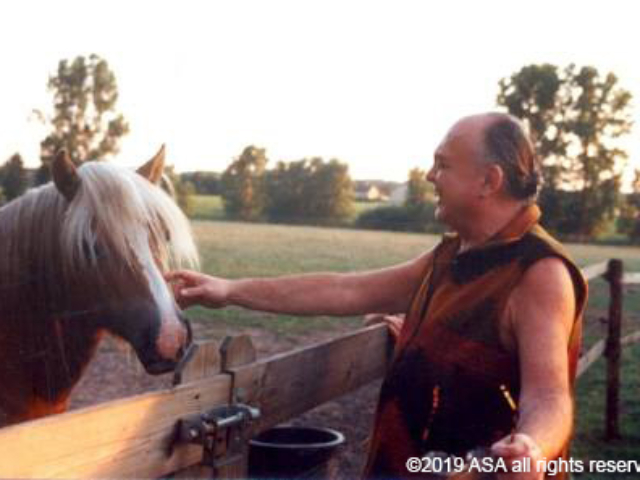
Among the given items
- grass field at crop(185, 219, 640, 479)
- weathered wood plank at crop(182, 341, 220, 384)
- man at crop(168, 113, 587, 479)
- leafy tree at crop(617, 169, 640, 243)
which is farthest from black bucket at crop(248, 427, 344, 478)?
leafy tree at crop(617, 169, 640, 243)

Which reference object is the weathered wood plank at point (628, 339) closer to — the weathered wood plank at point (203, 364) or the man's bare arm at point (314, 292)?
the man's bare arm at point (314, 292)

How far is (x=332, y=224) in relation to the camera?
77.1m

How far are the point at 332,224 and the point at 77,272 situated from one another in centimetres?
7414

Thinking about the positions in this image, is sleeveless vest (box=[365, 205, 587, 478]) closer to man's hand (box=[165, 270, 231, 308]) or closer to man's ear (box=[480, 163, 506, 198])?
man's ear (box=[480, 163, 506, 198])

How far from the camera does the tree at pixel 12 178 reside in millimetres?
44188

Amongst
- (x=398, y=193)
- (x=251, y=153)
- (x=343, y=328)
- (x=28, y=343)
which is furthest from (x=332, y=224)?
(x=28, y=343)

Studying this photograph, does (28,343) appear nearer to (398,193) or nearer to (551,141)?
(551,141)

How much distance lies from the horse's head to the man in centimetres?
95

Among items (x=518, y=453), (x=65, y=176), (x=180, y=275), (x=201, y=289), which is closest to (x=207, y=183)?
(x=65, y=176)

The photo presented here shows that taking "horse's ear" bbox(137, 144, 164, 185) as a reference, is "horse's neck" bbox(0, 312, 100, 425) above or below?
below

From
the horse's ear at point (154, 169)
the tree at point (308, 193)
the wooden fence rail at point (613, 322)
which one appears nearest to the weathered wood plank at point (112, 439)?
the horse's ear at point (154, 169)

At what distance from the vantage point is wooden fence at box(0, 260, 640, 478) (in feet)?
5.10

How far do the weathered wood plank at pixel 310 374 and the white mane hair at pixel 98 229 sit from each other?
0.53 meters

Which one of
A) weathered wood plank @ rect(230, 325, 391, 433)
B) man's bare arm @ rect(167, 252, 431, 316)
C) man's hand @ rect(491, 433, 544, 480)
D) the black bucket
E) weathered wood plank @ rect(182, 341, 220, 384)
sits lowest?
the black bucket
